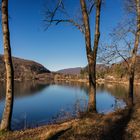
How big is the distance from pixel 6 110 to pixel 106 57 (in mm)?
9747

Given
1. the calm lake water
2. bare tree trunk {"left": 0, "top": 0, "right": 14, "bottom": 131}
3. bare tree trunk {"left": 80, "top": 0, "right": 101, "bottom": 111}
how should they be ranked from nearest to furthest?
bare tree trunk {"left": 0, "top": 0, "right": 14, "bottom": 131}, bare tree trunk {"left": 80, "top": 0, "right": 101, "bottom": 111}, the calm lake water

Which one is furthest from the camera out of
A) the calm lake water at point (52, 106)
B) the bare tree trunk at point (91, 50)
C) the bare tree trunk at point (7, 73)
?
the calm lake water at point (52, 106)

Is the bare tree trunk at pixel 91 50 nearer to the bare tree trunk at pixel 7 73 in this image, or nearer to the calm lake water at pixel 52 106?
the bare tree trunk at pixel 7 73

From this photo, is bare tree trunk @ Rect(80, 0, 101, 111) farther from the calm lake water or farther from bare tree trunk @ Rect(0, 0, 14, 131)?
the calm lake water

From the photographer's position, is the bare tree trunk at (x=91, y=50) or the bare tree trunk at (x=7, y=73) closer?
the bare tree trunk at (x=7, y=73)

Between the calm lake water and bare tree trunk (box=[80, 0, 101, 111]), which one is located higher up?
bare tree trunk (box=[80, 0, 101, 111])

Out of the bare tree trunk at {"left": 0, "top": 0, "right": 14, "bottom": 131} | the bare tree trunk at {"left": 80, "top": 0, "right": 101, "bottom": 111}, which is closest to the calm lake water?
the bare tree trunk at {"left": 80, "top": 0, "right": 101, "bottom": 111}

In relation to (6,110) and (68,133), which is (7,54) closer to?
(6,110)

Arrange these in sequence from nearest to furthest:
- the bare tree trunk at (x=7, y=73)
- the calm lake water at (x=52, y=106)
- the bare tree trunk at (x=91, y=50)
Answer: the bare tree trunk at (x=7, y=73)
the bare tree trunk at (x=91, y=50)
the calm lake water at (x=52, y=106)

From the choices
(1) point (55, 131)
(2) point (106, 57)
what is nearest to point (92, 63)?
(1) point (55, 131)

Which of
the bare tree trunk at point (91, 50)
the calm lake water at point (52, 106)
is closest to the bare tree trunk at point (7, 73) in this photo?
the bare tree trunk at point (91, 50)

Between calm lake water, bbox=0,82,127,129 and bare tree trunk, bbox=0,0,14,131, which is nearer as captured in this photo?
bare tree trunk, bbox=0,0,14,131

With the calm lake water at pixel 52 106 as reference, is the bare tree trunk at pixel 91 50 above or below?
above

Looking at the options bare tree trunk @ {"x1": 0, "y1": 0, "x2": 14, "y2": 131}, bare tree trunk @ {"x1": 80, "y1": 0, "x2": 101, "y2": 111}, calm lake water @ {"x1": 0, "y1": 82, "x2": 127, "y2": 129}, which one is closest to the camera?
bare tree trunk @ {"x1": 0, "y1": 0, "x2": 14, "y2": 131}
